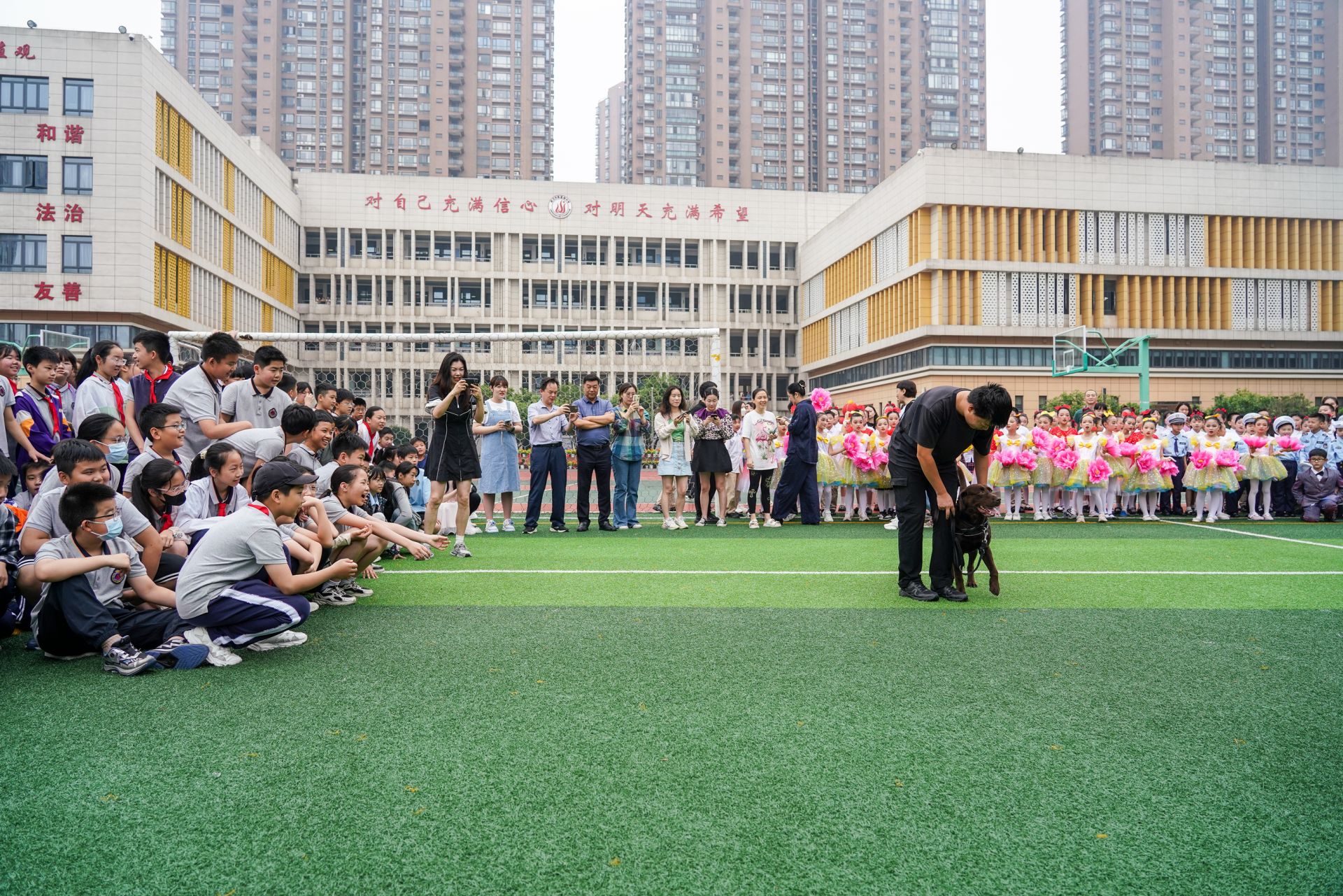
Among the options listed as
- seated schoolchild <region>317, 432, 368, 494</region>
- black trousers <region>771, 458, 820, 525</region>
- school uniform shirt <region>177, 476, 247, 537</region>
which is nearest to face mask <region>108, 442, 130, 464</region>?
school uniform shirt <region>177, 476, 247, 537</region>

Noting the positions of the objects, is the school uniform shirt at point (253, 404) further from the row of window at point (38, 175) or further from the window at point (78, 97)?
the window at point (78, 97)

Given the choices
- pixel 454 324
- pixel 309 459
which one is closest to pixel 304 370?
pixel 454 324

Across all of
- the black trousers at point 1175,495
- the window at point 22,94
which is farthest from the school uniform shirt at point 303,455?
the window at point 22,94

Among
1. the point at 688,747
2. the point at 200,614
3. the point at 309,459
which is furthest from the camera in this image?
the point at 309,459

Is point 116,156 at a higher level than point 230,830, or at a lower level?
higher

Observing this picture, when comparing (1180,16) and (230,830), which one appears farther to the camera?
(1180,16)

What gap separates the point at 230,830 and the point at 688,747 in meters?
1.50

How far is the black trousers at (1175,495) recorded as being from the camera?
531 inches

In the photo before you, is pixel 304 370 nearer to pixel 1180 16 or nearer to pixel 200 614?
pixel 200 614

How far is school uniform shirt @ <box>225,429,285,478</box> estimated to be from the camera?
6066mm

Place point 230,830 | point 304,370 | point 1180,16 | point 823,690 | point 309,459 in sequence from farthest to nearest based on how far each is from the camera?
point 1180,16 → point 304,370 → point 309,459 → point 823,690 → point 230,830

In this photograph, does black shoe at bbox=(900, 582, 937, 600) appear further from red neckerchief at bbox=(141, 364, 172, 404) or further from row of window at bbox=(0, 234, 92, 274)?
row of window at bbox=(0, 234, 92, 274)

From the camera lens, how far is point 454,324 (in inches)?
2122

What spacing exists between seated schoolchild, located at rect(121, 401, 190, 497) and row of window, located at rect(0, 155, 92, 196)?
1249 inches
